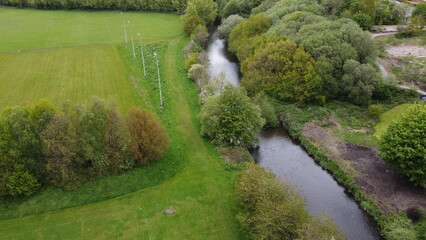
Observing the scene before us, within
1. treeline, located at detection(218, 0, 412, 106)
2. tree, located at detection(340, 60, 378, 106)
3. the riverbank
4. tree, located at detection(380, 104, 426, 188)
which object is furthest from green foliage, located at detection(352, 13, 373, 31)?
tree, located at detection(380, 104, 426, 188)

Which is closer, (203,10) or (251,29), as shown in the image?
(251,29)

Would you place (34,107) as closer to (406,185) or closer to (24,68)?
(24,68)

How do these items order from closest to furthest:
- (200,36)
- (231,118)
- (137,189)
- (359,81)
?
(137,189)
(231,118)
(359,81)
(200,36)

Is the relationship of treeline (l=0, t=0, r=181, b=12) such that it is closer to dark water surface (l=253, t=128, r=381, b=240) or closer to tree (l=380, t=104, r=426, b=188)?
dark water surface (l=253, t=128, r=381, b=240)

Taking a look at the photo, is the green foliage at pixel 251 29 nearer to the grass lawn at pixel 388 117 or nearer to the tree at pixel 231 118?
the tree at pixel 231 118

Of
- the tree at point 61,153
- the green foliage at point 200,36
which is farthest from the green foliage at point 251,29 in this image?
the tree at point 61,153

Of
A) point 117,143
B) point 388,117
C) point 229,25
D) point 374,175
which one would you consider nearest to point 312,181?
point 374,175

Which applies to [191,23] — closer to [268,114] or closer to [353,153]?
[268,114]

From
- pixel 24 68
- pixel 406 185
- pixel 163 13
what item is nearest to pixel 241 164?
pixel 406 185
